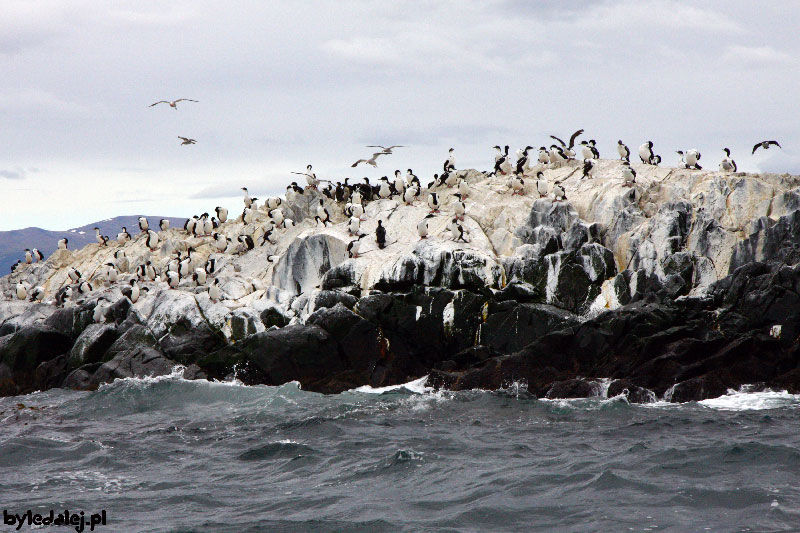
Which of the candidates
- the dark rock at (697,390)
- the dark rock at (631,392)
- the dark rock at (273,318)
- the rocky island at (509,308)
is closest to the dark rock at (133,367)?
the rocky island at (509,308)

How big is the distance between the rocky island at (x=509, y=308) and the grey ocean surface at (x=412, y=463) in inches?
52.8

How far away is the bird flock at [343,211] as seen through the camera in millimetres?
28234

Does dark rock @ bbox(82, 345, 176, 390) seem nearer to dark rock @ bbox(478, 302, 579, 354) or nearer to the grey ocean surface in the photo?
the grey ocean surface

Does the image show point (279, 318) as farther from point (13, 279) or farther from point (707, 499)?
point (13, 279)

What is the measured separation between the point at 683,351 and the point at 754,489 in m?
8.29

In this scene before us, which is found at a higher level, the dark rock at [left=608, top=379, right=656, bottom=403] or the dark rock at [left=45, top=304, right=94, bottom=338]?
the dark rock at [left=45, top=304, right=94, bottom=338]

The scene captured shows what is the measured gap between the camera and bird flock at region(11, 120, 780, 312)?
2823cm

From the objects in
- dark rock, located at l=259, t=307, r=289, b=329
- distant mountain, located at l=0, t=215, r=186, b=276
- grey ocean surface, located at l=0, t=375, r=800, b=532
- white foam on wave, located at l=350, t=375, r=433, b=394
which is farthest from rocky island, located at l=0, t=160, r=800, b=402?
distant mountain, located at l=0, t=215, r=186, b=276

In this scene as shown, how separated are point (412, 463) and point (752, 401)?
885cm

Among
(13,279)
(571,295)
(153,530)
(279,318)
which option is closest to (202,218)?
(13,279)

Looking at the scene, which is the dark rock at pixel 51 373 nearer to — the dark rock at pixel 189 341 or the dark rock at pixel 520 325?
the dark rock at pixel 189 341

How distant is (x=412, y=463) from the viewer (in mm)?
14969

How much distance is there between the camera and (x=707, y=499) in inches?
475

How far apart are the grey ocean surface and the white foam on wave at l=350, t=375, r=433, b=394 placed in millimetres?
139
